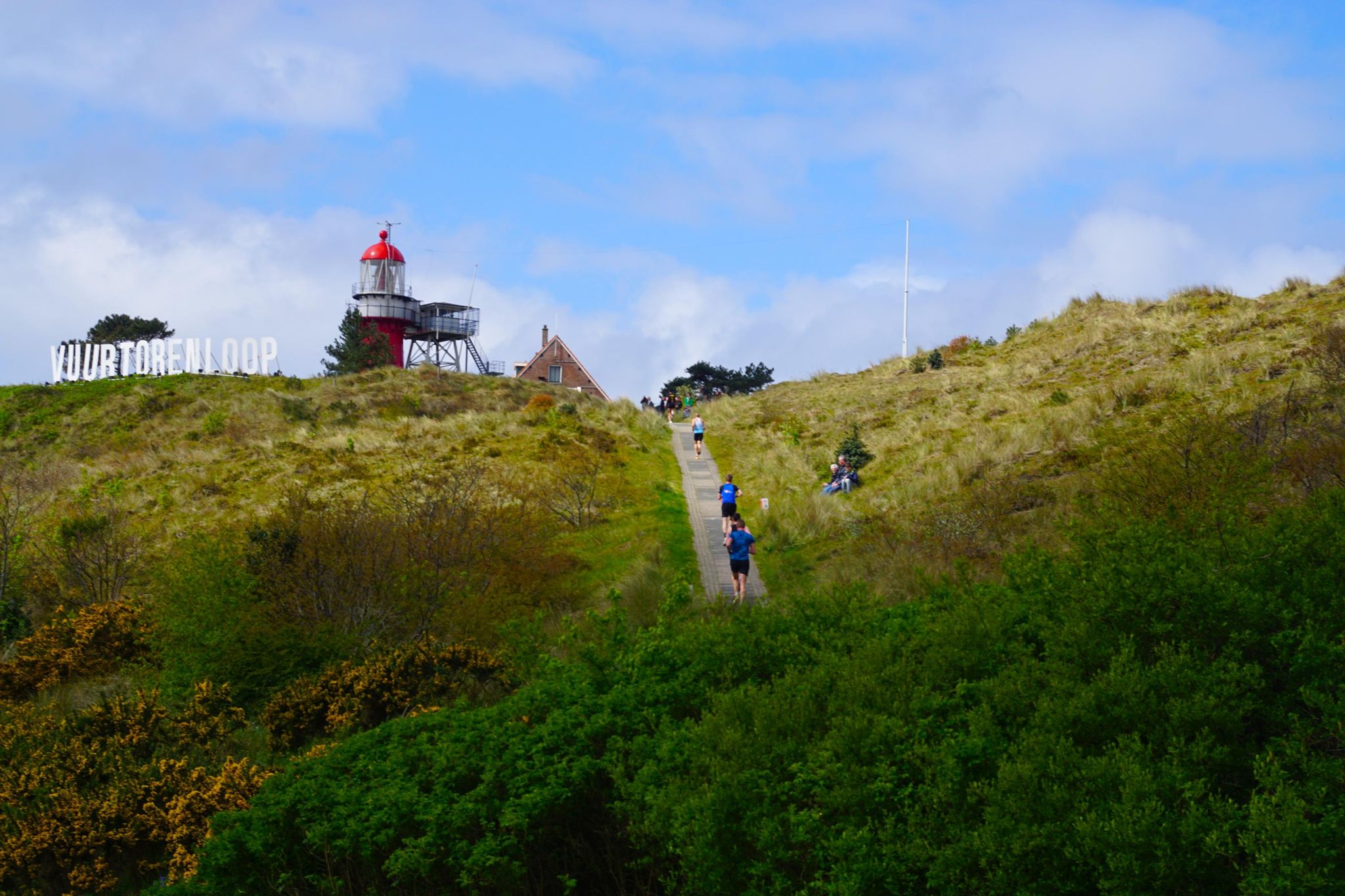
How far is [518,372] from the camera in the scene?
77.5 meters

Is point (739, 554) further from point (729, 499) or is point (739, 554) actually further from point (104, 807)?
point (104, 807)

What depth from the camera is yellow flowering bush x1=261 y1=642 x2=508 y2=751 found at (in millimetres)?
13156

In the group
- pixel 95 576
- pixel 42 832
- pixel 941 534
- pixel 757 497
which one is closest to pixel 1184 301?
pixel 757 497

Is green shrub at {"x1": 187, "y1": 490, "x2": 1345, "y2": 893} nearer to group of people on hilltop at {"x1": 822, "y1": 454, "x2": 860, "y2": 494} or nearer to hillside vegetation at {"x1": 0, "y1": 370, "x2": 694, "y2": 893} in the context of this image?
hillside vegetation at {"x1": 0, "y1": 370, "x2": 694, "y2": 893}

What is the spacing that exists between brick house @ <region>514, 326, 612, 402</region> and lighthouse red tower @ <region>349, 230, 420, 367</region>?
11.4m

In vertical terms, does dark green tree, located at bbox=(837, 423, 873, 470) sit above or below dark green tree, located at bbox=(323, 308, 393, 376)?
below

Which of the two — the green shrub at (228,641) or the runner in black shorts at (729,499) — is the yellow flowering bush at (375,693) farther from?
the runner in black shorts at (729,499)

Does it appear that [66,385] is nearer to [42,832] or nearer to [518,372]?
[518,372]

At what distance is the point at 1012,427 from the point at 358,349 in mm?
43035

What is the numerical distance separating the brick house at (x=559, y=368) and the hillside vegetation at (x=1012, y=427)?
28353mm

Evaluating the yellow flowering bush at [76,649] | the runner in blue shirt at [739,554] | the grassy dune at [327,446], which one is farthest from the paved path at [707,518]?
the yellow flowering bush at [76,649]

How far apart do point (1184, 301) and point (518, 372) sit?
4876cm

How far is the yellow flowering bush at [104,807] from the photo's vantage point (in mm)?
10570

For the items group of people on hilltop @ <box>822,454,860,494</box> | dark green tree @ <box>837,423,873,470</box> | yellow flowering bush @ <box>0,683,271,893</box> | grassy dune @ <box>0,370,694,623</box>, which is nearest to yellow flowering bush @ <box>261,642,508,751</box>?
yellow flowering bush @ <box>0,683,271,893</box>
